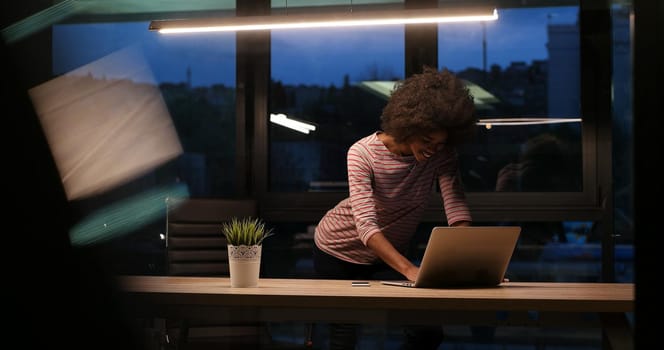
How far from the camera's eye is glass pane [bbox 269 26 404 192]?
14.7 ft

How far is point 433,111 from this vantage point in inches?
108

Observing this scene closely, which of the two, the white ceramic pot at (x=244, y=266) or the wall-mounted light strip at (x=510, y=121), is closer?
the white ceramic pot at (x=244, y=266)

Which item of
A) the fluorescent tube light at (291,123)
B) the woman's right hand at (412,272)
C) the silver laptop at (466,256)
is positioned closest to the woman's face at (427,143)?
the woman's right hand at (412,272)

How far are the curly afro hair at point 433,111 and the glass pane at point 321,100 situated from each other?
5.51ft

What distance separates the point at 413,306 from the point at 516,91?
2.78 metres

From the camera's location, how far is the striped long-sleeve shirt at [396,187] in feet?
8.73

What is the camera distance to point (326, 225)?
297 cm

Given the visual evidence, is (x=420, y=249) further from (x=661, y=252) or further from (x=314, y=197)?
(x=661, y=252)

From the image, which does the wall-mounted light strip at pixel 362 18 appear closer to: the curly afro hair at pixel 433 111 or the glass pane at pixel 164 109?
the curly afro hair at pixel 433 111

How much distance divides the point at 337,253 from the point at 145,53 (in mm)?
2540

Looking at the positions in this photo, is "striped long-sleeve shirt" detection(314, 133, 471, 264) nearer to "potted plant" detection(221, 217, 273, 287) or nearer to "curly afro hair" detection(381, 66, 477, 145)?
"curly afro hair" detection(381, 66, 477, 145)

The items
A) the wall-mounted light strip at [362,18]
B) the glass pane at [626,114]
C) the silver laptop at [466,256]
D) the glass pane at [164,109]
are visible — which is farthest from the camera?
the glass pane at [164,109]

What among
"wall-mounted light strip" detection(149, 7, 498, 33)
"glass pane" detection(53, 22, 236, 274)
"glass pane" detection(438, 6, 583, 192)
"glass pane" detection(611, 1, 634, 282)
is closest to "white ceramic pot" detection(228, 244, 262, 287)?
"wall-mounted light strip" detection(149, 7, 498, 33)

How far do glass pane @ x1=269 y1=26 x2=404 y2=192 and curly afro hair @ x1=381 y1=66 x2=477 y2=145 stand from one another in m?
1.68
